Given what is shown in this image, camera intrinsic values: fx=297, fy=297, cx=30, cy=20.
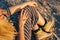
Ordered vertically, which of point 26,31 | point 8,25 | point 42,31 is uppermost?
point 8,25

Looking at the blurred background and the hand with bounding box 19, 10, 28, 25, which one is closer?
the hand with bounding box 19, 10, 28, 25

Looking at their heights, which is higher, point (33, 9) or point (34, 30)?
point (33, 9)

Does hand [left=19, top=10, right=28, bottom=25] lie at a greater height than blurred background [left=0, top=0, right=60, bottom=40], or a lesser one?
greater

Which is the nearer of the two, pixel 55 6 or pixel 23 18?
pixel 23 18

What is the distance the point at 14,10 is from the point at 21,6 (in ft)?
0.33

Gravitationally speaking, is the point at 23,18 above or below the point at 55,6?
above

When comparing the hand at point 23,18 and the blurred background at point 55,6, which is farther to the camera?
the blurred background at point 55,6

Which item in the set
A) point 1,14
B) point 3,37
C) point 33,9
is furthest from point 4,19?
point 33,9

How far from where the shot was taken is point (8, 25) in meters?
2.56

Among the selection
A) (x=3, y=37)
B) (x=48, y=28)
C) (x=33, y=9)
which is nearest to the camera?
(x=3, y=37)

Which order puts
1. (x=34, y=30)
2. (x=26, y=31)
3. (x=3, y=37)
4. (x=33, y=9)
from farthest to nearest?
(x=34, y=30), (x=33, y=9), (x=26, y=31), (x=3, y=37)

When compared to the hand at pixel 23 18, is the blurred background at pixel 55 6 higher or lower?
lower

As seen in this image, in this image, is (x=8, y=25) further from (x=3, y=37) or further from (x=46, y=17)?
(x=46, y=17)

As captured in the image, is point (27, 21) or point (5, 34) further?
point (27, 21)
